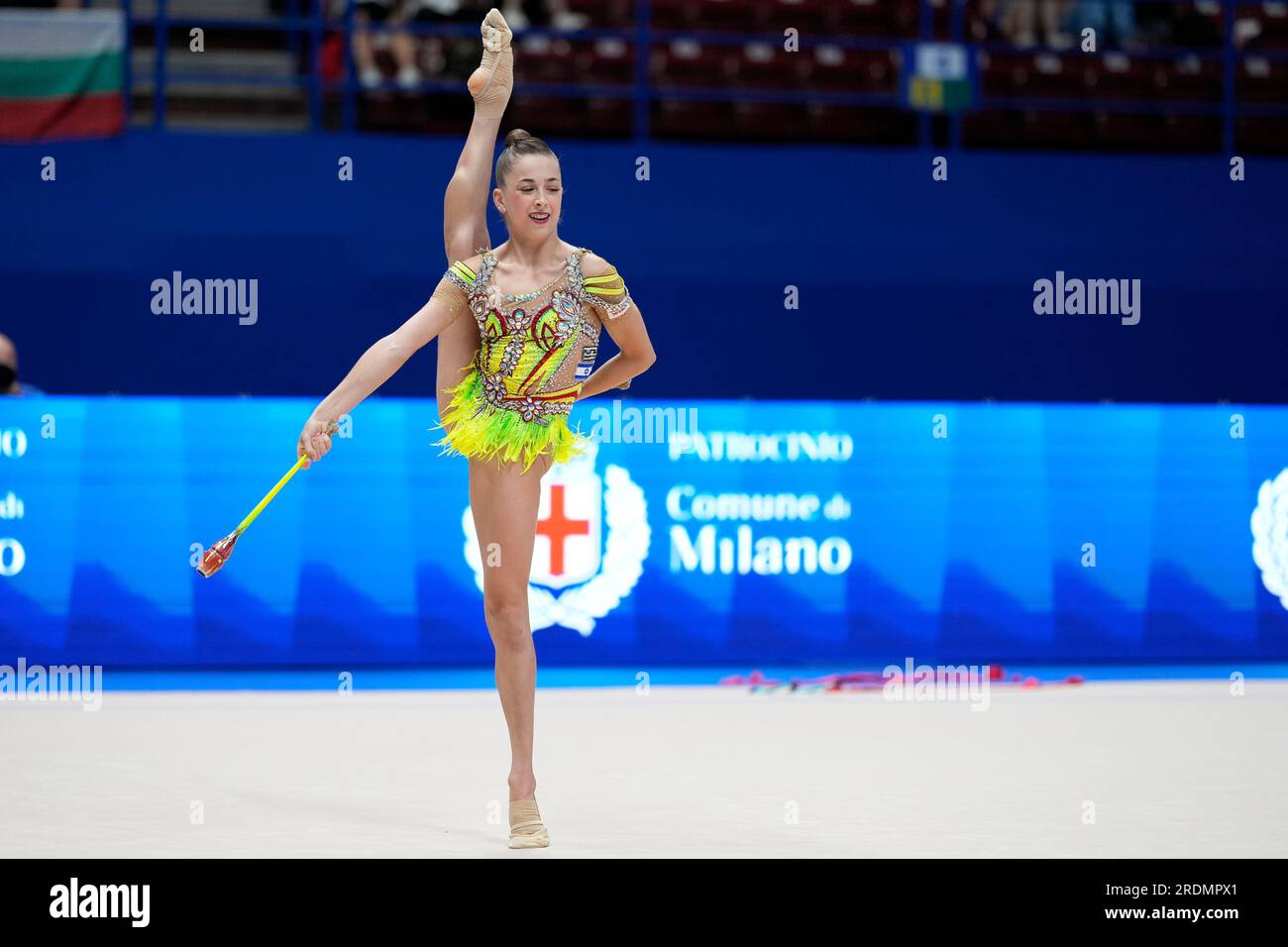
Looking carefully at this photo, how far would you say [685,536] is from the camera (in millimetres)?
7621

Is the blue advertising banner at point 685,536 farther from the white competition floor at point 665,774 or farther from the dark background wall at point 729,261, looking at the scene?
the dark background wall at point 729,261

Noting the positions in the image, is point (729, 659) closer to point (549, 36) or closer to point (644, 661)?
point (644, 661)

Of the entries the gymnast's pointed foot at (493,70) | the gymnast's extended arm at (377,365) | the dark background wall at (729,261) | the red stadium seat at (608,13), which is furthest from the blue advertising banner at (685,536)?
the red stadium seat at (608,13)

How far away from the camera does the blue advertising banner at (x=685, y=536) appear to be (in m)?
7.39

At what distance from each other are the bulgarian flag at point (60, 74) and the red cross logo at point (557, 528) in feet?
10.7

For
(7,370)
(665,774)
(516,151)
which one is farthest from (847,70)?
(516,151)

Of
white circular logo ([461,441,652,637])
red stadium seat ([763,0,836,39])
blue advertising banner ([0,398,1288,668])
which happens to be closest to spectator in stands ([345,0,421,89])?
red stadium seat ([763,0,836,39])

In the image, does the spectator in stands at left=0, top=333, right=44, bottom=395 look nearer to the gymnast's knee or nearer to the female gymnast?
the female gymnast

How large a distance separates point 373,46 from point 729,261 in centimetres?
242

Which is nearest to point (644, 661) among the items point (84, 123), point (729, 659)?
point (729, 659)

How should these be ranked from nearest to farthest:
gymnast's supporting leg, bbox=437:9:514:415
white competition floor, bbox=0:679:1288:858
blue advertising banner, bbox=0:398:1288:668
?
white competition floor, bbox=0:679:1288:858 → gymnast's supporting leg, bbox=437:9:514:415 → blue advertising banner, bbox=0:398:1288:668

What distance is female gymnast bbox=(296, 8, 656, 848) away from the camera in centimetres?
426

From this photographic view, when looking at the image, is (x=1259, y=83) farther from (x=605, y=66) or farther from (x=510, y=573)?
(x=510, y=573)

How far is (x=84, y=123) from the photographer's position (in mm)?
8945
